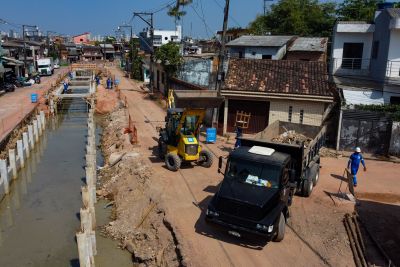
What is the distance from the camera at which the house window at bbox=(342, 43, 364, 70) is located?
92.7ft

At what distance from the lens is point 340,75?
28484 mm

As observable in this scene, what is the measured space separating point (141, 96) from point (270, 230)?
34290 mm

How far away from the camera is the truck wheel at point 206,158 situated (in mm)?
17541

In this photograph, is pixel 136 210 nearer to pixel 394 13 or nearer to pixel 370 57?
pixel 394 13

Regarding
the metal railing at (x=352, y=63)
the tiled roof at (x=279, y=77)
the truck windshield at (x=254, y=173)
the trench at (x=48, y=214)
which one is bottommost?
the trench at (x=48, y=214)

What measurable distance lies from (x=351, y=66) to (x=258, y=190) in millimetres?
21314

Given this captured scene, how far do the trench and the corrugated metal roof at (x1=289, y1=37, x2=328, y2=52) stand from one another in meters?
21.7

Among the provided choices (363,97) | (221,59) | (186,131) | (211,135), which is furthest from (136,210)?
(363,97)

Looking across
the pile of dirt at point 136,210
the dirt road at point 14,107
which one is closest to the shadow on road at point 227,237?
the pile of dirt at point 136,210

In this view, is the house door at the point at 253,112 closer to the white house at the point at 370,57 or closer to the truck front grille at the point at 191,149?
the white house at the point at 370,57

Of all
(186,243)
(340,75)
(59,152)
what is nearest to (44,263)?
(186,243)

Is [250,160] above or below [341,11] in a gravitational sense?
below

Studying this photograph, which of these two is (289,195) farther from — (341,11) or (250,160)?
(341,11)

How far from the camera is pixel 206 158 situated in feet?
58.0
